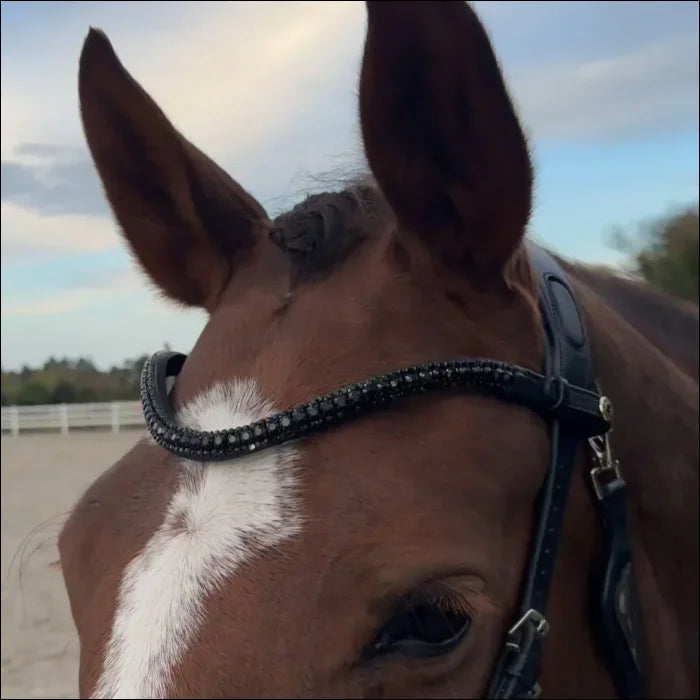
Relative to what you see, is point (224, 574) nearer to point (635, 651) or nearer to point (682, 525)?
point (635, 651)

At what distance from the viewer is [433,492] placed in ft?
4.40

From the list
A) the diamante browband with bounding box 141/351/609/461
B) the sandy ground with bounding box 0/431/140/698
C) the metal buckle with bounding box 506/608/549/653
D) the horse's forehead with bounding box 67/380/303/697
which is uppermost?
the diamante browband with bounding box 141/351/609/461

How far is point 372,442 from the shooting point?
1393 mm

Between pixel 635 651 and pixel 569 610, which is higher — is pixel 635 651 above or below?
below

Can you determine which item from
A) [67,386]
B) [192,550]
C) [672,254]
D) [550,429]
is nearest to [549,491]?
[550,429]

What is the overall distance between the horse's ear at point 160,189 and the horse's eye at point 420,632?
0.85 meters

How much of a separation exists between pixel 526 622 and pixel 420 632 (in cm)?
26

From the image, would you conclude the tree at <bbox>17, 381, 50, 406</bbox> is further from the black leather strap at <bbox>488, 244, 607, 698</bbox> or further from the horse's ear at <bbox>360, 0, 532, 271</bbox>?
the horse's ear at <bbox>360, 0, 532, 271</bbox>

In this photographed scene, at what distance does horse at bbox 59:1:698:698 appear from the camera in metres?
1.23

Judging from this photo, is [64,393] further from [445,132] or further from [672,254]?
[445,132]

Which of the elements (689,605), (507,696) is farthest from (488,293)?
(689,605)

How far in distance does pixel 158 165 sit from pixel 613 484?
115cm

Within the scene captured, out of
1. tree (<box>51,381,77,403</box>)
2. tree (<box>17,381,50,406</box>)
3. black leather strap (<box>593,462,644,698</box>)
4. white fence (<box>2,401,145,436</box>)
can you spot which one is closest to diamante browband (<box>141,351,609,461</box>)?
black leather strap (<box>593,462,644,698</box>)

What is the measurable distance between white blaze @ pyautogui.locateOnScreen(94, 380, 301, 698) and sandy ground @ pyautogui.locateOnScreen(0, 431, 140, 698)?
2.03 ft
